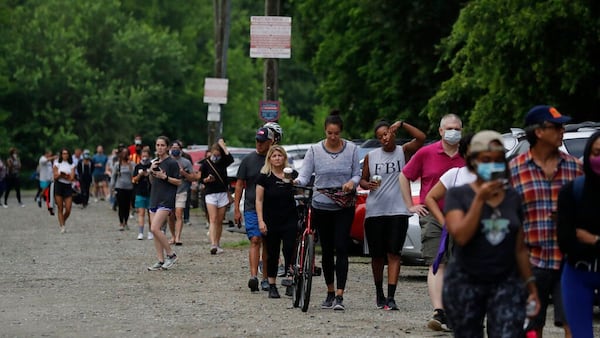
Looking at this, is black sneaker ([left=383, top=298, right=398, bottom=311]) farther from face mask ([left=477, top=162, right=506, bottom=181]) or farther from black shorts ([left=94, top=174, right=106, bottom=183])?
black shorts ([left=94, top=174, right=106, bottom=183])

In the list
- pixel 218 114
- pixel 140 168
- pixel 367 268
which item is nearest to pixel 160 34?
pixel 218 114

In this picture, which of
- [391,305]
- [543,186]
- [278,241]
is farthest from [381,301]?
[543,186]

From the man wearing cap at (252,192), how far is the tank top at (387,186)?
2118 millimetres

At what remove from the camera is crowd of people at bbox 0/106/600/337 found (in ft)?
24.0

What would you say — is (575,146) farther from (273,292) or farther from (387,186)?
(273,292)

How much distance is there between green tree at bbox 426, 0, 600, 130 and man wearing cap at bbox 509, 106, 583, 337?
1785 centimetres

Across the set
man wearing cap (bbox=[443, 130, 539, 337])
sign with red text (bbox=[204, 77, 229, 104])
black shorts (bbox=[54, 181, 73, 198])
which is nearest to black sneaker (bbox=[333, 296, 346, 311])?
man wearing cap (bbox=[443, 130, 539, 337])

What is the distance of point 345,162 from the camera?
1384 centimetres

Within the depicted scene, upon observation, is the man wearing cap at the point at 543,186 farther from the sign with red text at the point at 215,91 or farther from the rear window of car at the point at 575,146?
the sign with red text at the point at 215,91

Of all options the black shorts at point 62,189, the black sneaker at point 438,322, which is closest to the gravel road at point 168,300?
the black sneaker at point 438,322

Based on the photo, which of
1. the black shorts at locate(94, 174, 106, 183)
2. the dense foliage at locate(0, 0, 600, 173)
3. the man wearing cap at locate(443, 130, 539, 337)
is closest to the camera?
the man wearing cap at locate(443, 130, 539, 337)

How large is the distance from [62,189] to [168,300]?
1530cm

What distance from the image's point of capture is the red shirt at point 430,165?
40.4 feet

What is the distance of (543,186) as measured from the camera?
336 inches
